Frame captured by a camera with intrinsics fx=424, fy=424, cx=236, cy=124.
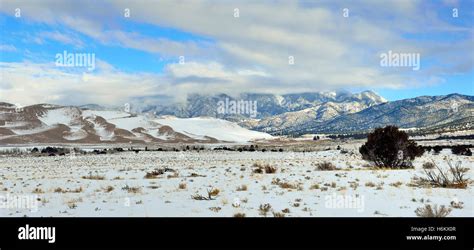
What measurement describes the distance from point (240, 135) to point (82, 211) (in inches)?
6831

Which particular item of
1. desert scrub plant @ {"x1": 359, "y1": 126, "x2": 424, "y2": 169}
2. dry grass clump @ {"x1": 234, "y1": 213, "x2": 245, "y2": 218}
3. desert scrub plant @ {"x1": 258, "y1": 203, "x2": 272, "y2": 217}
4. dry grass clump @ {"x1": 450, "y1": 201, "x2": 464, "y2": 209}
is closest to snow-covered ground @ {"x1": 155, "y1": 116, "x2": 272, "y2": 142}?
desert scrub plant @ {"x1": 359, "y1": 126, "x2": 424, "y2": 169}

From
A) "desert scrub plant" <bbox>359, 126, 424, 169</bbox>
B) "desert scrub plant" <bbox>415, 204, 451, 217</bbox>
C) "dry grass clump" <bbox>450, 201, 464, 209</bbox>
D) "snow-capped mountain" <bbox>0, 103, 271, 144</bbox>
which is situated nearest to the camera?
"desert scrub plant" <bbox>415, 204, 451, 217</bbox>

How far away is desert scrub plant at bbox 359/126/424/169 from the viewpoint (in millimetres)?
25969

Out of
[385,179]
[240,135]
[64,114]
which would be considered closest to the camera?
[385,179]

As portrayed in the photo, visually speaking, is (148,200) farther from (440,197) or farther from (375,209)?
(440,197)

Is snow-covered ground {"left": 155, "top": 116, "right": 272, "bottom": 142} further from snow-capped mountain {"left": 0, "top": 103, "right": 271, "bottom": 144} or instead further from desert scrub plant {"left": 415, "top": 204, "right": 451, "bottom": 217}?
desert scrub plant {"left": 415, "top": 204, "right": 451, "bottom": 217}

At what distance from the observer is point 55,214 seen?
35.9 feet

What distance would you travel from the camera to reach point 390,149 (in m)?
26.2

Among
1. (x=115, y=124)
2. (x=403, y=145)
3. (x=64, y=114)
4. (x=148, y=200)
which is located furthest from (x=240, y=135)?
(x=148, y=200)

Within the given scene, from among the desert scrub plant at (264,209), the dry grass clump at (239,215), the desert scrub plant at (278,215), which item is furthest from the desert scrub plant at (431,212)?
the dry grass clump at (239,215)

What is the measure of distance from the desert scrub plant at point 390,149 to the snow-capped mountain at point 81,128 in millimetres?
106785

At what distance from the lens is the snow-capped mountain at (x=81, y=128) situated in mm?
122688

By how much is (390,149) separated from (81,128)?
4967 inches

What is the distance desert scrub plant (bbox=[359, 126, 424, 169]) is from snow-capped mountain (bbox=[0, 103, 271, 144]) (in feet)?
350
